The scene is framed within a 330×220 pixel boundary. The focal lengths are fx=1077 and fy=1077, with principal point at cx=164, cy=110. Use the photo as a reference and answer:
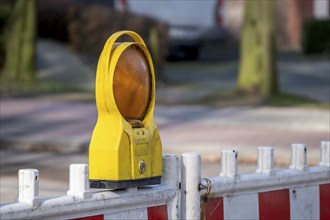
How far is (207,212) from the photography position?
4.70 meters

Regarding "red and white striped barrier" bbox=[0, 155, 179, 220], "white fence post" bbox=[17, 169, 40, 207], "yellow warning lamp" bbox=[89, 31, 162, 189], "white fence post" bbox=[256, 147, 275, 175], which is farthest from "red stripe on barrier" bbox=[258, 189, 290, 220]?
"white fence post" bbox=[17, 169, 40, 207]

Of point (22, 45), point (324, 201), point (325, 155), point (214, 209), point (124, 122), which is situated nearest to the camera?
point (124, 122)

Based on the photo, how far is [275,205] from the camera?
5.11 m

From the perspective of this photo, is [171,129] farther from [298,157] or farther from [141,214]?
[141,214]

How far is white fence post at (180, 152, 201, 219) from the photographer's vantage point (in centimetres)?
454

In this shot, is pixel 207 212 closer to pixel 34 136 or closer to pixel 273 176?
pixel 273 176

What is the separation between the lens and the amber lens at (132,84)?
13.9 ft

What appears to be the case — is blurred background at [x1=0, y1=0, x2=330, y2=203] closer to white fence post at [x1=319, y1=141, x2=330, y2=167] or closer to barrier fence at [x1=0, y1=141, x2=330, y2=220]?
white fence post at [x1=319, y1=141, x2=330, y2=167]

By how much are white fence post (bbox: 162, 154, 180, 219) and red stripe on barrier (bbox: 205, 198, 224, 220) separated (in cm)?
23

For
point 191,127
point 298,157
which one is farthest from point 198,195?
point 191,127

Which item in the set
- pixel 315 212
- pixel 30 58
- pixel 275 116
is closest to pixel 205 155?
pixel 275 116

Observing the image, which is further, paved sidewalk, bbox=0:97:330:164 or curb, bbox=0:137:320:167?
paved sidewalk, bbox=0:97:330:164

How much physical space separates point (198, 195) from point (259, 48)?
16195 mm

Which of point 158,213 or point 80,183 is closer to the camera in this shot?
point 80,183
